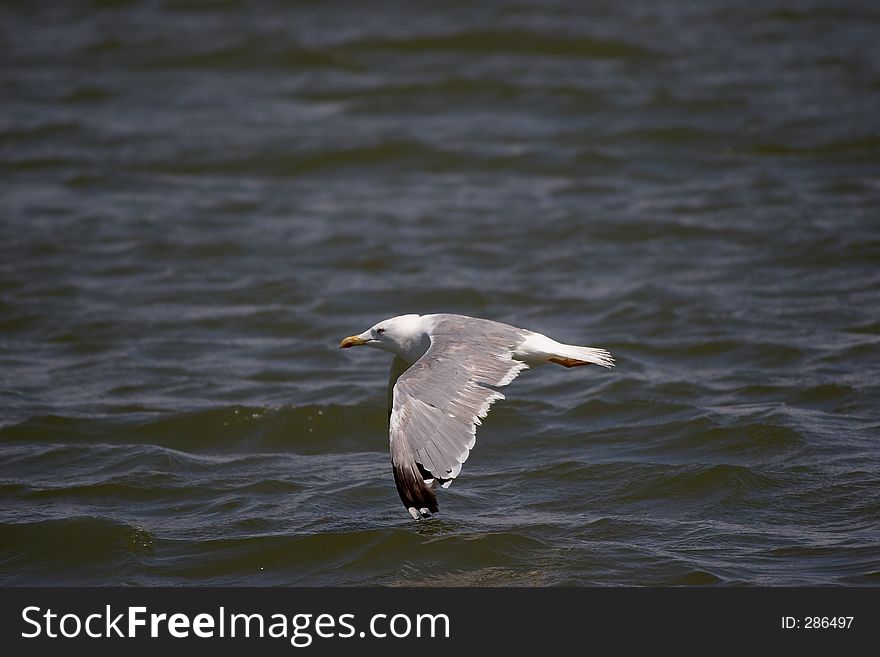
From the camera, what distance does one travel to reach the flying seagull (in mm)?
6012

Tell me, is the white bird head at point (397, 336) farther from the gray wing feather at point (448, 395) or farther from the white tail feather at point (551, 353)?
the white tail feather at point (551, 353)

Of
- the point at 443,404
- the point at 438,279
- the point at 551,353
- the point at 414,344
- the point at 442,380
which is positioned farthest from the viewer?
the point at 438,279

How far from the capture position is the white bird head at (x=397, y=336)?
24.5 feet

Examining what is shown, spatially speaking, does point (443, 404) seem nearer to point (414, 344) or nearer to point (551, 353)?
point (551, 353)

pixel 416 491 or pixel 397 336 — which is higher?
pixel 397 336

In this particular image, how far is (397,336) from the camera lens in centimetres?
754

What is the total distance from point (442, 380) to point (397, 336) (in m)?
1.10

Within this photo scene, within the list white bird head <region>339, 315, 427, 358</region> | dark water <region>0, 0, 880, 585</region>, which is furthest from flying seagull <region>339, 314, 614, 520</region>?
dark water <region>0, 0, 880, 585</region>

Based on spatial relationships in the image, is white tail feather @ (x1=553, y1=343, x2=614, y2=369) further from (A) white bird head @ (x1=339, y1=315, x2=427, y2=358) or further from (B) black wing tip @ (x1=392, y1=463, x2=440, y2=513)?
(B) black wing tip @ (x1=392, y1=463, x2=440, y2=513)

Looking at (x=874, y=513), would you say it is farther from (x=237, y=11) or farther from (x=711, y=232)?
(x=237, y=11)

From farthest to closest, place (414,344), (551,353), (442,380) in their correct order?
(414,344)
(551,353)
(442,380)

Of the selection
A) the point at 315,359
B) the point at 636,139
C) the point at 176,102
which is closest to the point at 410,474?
the point at 315,359

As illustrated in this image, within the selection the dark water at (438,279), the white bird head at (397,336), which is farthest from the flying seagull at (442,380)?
the dark water at (438,279)

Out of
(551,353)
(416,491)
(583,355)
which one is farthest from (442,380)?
(583,355)
